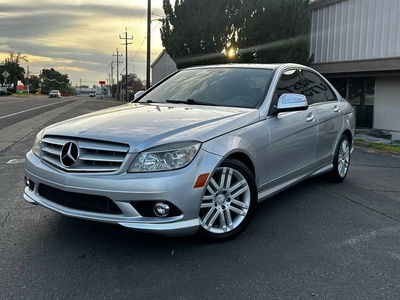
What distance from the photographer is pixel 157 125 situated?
130 inches

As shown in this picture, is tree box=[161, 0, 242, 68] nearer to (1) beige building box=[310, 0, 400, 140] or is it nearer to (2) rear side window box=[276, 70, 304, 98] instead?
(1) beige building box=[310, 0, 400, 140]

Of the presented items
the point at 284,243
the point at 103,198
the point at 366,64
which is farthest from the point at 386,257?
the point at 366,64

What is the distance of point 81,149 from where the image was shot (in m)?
3.11

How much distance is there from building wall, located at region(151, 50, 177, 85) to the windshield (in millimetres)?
27040

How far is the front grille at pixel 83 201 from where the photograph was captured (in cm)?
297

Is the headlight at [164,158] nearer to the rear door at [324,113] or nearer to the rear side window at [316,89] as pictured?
the rear door at [324,113]

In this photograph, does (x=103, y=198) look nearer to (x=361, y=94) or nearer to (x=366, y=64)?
(x=366, y=64)

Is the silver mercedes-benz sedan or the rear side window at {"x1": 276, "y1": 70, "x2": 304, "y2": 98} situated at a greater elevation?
the rear side window at {"x1": 276, "y1": 70, "x2": 304, "y2": 98}

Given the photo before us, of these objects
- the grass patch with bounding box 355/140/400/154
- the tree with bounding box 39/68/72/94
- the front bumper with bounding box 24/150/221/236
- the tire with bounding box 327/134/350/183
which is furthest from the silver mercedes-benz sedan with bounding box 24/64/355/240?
the tree with bounding box 39/68/72/94

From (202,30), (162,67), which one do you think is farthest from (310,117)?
(162,67)

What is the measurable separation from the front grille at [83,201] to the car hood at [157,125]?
47 centimetres

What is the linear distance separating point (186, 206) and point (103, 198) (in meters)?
0.65

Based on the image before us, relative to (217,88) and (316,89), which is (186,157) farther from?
(316,89)

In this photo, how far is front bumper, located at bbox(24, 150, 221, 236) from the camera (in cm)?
288
